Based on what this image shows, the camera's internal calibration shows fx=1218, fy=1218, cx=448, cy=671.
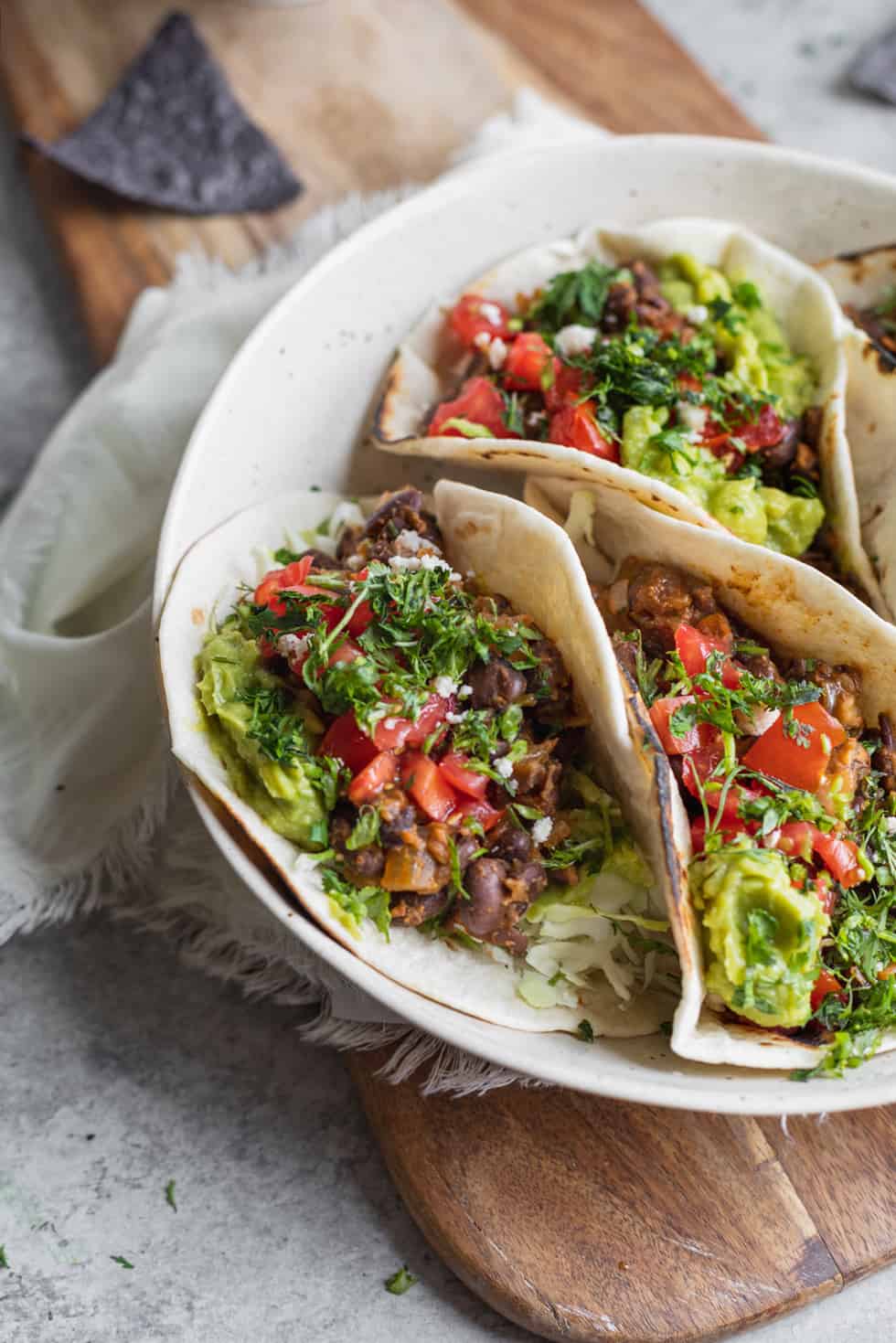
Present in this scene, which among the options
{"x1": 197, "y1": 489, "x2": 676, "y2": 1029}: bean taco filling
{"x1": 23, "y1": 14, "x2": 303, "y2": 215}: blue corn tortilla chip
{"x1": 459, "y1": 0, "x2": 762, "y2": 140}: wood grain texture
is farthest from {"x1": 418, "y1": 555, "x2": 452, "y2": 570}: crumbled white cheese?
{"x1": 459, "y1": 0, "x2": 762, "y2": 140}: wood grain texture

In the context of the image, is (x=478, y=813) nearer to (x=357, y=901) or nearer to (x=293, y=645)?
(x=357, y=901)

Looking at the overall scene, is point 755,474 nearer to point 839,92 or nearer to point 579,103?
point 579,103

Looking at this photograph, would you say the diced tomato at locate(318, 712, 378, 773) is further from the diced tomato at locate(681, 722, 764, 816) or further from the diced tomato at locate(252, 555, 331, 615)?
the diced tomato at locate(681, 722, 764, 816)

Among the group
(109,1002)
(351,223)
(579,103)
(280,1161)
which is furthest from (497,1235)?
(579,103)

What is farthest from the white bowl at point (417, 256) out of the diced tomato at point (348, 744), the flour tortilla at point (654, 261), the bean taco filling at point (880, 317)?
the diced tomato at point (348, 744)

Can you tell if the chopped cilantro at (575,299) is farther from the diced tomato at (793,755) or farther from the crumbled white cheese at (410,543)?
the diced tomato at (793,755)

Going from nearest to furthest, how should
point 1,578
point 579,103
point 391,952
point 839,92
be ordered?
point 391,952 < point 1,578 < point 579,103 < point 839,92

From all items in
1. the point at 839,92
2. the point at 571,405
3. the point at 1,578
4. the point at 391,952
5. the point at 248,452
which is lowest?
the point at 1,578
